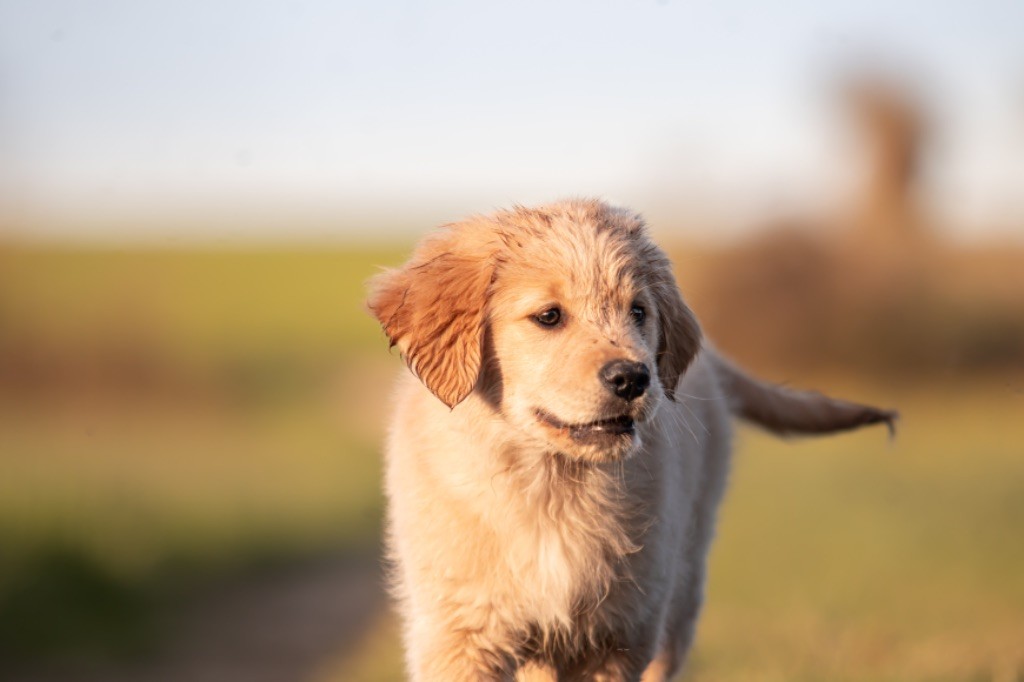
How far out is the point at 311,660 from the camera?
36.8ft

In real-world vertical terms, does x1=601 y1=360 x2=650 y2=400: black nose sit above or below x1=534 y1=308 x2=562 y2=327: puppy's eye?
below

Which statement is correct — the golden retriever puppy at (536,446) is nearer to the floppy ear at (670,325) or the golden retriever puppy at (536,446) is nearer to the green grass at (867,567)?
the floppy ear at (670,325)

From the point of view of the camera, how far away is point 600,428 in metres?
4.73

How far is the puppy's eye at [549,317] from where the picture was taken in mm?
4902

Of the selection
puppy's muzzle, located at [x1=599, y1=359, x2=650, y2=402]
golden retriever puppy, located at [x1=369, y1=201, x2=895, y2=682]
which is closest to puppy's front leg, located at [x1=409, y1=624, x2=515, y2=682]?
golden retriever puppy, located at [x1=369, y1=201, x2=895, y2=682]

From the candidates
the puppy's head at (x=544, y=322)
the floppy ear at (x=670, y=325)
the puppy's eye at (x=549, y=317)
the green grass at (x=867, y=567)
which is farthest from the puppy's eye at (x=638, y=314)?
the green grass at (x=867, y=567)

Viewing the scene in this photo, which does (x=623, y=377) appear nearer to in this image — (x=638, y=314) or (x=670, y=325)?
(x=638, y=314)

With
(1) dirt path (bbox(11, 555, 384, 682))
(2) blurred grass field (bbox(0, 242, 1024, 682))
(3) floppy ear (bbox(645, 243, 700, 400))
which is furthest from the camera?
(1) dirt path (bbox(11, 555, 384, 682))

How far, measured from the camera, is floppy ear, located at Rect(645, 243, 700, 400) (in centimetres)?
532

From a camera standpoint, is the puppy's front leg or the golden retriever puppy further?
the puppy's front leg

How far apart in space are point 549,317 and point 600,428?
0.47m

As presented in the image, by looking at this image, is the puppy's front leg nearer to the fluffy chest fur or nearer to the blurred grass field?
the fluffy chest fur

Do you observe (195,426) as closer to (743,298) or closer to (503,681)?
(743,298)

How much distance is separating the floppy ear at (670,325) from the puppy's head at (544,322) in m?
0.01
